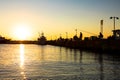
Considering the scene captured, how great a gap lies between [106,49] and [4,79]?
77677 mm

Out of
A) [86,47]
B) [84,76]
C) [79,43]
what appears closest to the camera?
[84,76]

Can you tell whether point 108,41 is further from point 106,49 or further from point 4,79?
point 4,79

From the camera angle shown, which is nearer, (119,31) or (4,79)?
(4,79)

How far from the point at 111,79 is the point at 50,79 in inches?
249

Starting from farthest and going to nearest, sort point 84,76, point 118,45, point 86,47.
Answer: point 86,47 → point 118,45 → point 84,76

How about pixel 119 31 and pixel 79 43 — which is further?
pixel 79 43

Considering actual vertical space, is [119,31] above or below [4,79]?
above

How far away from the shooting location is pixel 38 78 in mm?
33719

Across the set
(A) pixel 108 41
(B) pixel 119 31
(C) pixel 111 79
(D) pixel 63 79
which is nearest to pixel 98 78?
(C) pixel 111 79

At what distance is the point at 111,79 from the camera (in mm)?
33844

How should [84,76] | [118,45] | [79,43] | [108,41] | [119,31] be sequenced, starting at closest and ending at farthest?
[84,76] → [118,45] → [108,41] → [119,31] → [79,43]

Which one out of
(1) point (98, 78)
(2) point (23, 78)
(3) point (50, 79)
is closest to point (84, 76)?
(1) point (98, 78)

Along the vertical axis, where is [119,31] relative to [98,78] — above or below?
above

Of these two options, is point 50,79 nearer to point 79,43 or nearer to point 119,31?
point 119,31
